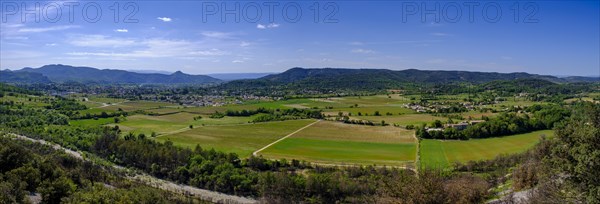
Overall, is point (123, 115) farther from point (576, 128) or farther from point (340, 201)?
point (576, 128)

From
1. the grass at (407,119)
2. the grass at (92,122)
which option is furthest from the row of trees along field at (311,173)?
the grass at (407,119)

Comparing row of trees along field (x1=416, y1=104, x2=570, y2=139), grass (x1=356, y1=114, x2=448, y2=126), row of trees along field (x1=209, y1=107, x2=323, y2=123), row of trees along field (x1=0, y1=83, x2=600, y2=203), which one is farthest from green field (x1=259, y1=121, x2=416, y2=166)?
row of trees along field (x1=209, y1=107, x2=323, y2=123)

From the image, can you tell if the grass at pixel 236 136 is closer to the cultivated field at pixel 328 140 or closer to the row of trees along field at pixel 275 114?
the cultivated field at pixel 328 140

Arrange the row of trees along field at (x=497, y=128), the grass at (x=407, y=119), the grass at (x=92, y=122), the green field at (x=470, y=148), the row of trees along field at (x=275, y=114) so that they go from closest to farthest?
the green field at (x=470, y=148)
the row of trees along field at (x=497, y=128)
the grass at (x=407, y=119)
the grass at (x=92, y=122)
the row of trees along field at (x=275, y=114)

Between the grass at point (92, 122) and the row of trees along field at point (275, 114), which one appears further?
the row of trees along field at point (275, 114)

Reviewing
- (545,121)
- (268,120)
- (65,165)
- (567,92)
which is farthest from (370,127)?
(567,92)

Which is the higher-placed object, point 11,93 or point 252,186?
point 11,93
